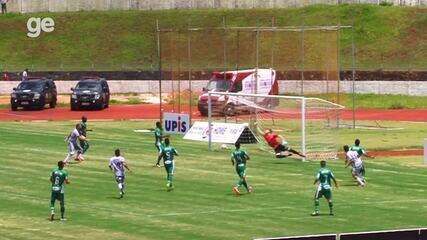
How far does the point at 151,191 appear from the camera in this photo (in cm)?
4388

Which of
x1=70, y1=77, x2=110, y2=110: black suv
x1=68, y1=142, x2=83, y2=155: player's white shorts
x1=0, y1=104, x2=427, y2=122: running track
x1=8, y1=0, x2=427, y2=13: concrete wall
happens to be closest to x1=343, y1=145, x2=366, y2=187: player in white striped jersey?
x1=68, y1=142, x2=83, y2=155: player's white shorts

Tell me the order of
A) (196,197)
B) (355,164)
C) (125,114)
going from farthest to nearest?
1. (125,114)
2. (355,164)
3. (196,197)

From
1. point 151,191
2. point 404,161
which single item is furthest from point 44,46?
point 151,191

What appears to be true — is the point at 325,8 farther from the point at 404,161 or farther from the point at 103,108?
the point at 404,161

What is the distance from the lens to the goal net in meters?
55.4

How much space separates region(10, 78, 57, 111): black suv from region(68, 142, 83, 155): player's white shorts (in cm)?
2939

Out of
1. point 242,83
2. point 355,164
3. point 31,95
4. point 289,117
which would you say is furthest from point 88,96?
point 355,164

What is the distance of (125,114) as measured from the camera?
79.4m

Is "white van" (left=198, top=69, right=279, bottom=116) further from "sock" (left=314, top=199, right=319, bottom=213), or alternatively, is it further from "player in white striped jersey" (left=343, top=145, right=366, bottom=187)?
"sock" (left=314, top=199, right=319, bottom=213)

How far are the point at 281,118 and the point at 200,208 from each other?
20792 millimetres

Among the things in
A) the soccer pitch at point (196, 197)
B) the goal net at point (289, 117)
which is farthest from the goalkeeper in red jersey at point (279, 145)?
the soccer pitch at point (196, 197)

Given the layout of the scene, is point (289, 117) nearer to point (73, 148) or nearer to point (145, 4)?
point (73, 148)

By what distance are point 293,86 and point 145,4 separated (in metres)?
30.5

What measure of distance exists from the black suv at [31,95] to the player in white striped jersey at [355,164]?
39023mm
